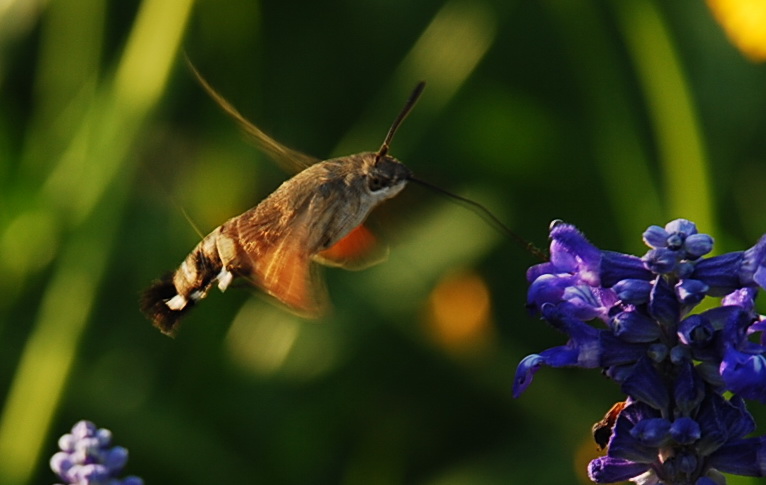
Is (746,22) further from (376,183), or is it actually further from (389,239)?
(376,183)

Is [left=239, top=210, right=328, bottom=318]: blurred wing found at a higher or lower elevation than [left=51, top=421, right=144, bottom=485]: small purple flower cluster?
higher

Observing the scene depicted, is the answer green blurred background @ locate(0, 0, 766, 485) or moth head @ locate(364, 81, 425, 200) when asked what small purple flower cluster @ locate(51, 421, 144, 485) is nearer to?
moth head @ locate(364, 81, 425, 200)

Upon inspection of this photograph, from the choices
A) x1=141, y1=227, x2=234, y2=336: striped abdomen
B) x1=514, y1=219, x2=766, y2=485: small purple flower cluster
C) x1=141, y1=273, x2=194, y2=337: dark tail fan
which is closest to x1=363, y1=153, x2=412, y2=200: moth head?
x1=141, y1=227, x2=234, y2=336: striped abdomen

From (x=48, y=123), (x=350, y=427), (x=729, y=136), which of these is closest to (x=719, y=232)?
(x=729, y=136)

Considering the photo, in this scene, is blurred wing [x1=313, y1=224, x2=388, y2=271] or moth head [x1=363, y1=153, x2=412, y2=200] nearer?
moth head [x1=363, y1=153, x2=412, y2=200]

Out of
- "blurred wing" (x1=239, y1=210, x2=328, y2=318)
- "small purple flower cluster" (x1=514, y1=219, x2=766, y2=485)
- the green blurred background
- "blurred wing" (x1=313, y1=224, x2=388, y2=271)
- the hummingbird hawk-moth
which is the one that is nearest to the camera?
"small purple flower cluster" (x1=514, y1=219, x2=766, y2=485)

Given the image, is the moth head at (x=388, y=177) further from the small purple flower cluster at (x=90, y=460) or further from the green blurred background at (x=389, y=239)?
the small purple flower cluster at (x=90, y=460)

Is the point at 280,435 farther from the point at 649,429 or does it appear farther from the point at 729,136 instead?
the point at 649,429
